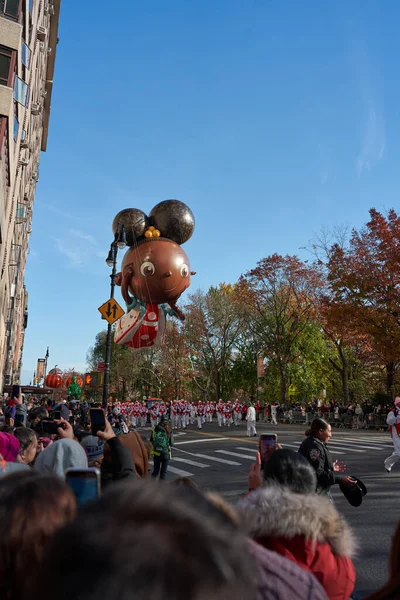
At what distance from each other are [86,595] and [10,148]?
18.6 metres

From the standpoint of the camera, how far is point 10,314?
41.1 m

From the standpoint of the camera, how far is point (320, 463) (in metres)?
5.21

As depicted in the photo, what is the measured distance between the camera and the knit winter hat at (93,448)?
20.5ft

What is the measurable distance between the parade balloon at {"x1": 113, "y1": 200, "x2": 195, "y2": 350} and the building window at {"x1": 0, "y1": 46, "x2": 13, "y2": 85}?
5932 mm

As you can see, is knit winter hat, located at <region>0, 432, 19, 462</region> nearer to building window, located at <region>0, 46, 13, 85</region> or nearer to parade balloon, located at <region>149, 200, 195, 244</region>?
parade balloon, located at <region>149, 200, 195, 244</region>

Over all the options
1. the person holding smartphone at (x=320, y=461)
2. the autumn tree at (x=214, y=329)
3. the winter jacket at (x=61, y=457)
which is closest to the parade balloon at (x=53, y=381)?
the autumn tree at (x=214, y=329)

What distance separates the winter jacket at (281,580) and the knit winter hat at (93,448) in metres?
5.16

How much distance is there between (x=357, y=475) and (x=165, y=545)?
12.8 metres

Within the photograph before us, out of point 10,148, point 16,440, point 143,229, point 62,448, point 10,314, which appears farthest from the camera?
point 10,314

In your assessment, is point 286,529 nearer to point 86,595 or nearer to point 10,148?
point 86,595

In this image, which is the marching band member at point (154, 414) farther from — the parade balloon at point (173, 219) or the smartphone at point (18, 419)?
the smartphone at point (18, 419)

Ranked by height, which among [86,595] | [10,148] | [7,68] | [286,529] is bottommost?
[286,529]

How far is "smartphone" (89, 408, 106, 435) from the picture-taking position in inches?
169

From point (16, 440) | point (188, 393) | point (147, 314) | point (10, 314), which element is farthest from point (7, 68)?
point (188, 393)
